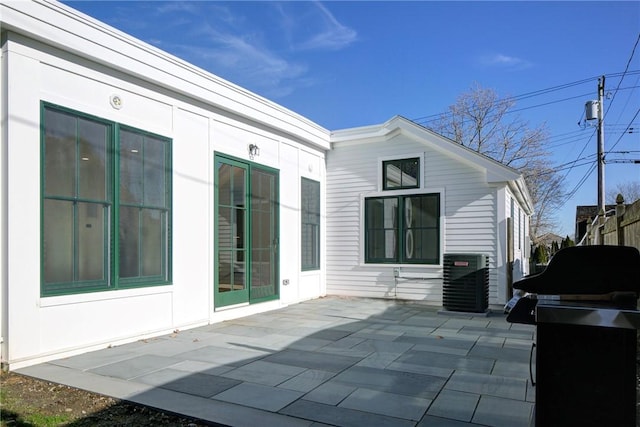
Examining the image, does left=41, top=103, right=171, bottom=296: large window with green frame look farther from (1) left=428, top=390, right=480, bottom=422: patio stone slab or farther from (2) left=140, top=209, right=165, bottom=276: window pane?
(1) left=428, top=390, right=480, bottom=422: patio stone slab

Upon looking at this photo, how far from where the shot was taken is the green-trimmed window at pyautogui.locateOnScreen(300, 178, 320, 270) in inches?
340

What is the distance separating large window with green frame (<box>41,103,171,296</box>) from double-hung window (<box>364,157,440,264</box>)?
15.5 feet

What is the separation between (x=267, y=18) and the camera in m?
7.93

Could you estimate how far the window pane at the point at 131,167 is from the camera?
495 centimetres

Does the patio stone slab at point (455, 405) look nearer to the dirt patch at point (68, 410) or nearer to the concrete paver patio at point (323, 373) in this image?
the concrete paver patio at point (323, 373)

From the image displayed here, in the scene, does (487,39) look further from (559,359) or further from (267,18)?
(559,359)

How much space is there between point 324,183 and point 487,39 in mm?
5433

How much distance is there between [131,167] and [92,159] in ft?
1.72

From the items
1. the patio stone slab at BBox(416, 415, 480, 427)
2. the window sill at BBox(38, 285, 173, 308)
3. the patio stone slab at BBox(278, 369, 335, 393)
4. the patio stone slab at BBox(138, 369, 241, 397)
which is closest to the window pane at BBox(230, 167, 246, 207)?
the window sill at BBox(38, 285, 173, 308)

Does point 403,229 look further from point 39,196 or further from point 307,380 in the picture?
point 39,196

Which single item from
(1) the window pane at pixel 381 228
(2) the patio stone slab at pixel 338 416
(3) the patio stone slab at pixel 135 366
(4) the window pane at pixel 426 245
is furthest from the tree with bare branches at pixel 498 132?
(2) the patio stone slab at pixel 338 416

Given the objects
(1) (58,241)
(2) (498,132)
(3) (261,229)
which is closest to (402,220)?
(3) (261,229)

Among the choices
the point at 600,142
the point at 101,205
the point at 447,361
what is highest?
the point at 600,142

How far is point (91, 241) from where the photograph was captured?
179 inches
